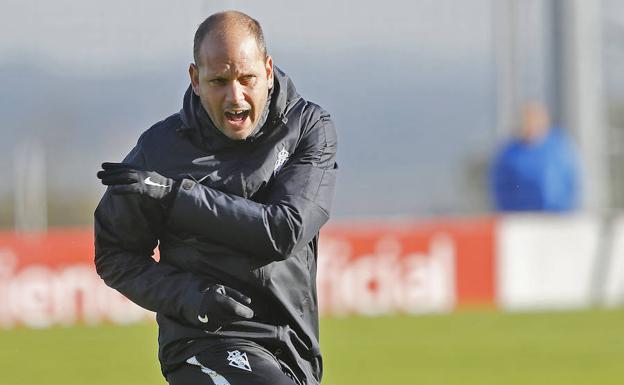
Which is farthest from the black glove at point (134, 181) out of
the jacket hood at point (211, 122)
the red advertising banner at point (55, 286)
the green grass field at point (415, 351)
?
the red advertising banner at point (55, 286)

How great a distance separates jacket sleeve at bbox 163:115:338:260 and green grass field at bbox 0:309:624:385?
5969mm

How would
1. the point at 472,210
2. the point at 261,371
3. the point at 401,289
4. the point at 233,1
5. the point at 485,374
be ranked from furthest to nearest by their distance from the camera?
the point at 472,210
the point at 233,1
the point at 401,289
the point at 485,374
the point at 261,371

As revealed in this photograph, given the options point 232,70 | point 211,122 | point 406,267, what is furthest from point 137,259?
point 406,267

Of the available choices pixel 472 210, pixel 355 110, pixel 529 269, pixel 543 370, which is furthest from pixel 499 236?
pixel 355 110

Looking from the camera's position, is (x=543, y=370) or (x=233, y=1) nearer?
(x=543, y=370)

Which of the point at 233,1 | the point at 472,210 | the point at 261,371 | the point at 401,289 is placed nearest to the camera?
the point at 261,371

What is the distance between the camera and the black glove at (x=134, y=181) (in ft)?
16.9

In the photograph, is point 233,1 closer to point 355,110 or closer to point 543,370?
point 355,110

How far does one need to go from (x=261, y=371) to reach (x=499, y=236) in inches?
498

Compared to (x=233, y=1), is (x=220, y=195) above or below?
below

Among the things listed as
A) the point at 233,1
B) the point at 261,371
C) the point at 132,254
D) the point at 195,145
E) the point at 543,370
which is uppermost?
the point at 233,1

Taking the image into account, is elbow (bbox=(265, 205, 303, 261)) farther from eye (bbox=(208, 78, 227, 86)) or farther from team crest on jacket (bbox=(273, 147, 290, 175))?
eye (bbox=(208, 78, 227, 86))

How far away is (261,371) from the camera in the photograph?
17.3 feet

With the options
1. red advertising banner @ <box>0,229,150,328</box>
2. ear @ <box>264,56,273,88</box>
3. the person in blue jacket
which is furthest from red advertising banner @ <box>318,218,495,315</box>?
ear @ <box>264,56,273,88</box>
